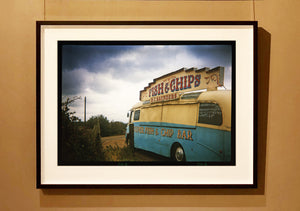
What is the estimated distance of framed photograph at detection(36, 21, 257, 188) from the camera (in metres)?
0.85

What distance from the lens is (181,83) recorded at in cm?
85

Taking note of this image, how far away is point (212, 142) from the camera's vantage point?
845 millimetres

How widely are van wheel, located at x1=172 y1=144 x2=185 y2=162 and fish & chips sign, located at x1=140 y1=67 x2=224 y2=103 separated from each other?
20 centimetres

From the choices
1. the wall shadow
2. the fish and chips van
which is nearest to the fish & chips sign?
the fish and chips van

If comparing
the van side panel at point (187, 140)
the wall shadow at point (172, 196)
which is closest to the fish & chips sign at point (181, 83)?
the van side panel at point (187, 140)

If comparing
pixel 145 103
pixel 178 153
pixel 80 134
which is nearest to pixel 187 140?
pixel 178 153


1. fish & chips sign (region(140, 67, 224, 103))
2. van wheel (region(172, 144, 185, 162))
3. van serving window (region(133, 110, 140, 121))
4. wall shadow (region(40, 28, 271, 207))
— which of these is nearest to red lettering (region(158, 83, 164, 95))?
fish & chips sign (region(140, 67, 224, 103))

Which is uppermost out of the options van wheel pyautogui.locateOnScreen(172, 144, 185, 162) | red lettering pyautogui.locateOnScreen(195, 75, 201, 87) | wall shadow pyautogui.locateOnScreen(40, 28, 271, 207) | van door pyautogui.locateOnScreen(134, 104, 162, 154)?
red lettering pyautogui.locateOnScreen(195, 75, 201, 87)

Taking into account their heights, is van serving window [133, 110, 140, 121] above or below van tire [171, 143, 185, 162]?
above

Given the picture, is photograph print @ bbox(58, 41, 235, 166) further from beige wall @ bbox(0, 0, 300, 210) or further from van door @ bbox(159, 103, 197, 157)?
beige wall @ bbox(0, 0, 300, 210)

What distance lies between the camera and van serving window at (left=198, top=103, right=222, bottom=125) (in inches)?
33.1
